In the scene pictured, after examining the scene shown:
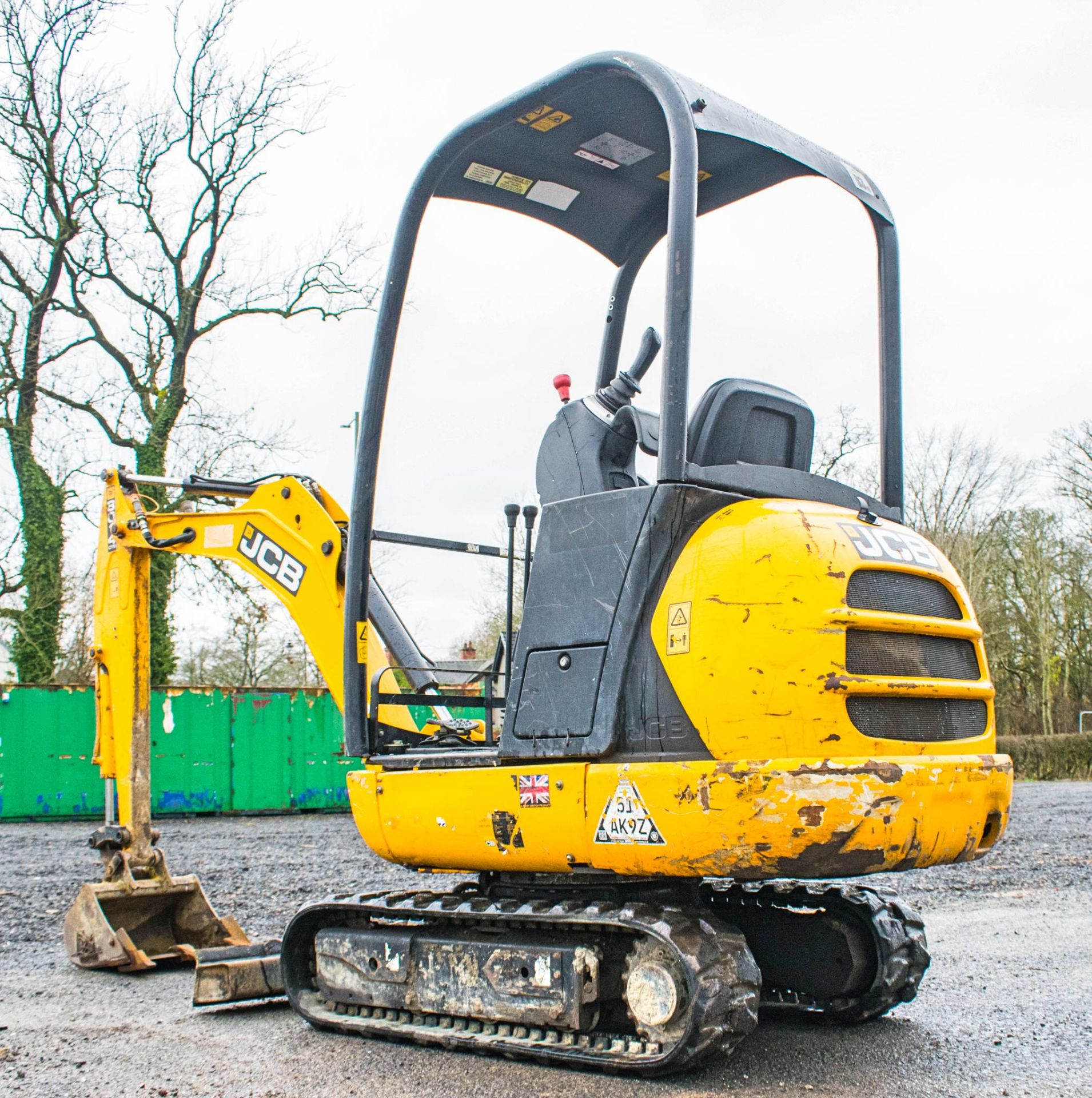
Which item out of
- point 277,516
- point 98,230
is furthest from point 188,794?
point 277,516

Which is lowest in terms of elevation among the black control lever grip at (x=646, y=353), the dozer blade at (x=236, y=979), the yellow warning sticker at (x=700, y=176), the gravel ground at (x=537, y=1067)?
the gravel ground at (x=537, y=1067)

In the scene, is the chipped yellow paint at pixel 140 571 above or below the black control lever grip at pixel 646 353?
below

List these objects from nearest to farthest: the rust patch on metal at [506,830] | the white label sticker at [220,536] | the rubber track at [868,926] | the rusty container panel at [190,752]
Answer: the rust patch on metal at [506,830]
the rubber track at [868,926]
the white label sticker at [220,536]
the rusty container panel at [190,752]

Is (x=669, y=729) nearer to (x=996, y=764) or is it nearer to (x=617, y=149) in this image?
(x=996, y=764)

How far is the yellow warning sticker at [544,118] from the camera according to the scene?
4516 millimetres

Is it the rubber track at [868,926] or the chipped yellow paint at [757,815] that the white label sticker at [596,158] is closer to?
the chipped yellow paint at [757,815]

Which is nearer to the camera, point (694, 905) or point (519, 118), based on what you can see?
point (694, 905)

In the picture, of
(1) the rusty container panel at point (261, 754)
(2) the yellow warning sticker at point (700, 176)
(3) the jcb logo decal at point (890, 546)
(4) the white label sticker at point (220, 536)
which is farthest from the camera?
(1) the rusty container panel at point (261, 754)

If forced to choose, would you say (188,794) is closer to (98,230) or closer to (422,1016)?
(98,230)

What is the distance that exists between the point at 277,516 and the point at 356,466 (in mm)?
1262

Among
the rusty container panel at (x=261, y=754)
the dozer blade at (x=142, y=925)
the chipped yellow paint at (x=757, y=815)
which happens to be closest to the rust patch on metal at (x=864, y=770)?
the chipped yellow paint at (x=757, y=815)

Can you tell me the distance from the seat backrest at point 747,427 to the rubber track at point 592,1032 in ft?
5.14

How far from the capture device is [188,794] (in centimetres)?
1752

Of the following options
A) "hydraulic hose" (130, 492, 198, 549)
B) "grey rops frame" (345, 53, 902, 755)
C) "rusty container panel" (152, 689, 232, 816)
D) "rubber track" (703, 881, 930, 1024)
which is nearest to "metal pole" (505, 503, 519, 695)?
"grey rops frame" (345, 53, 902, 755)
